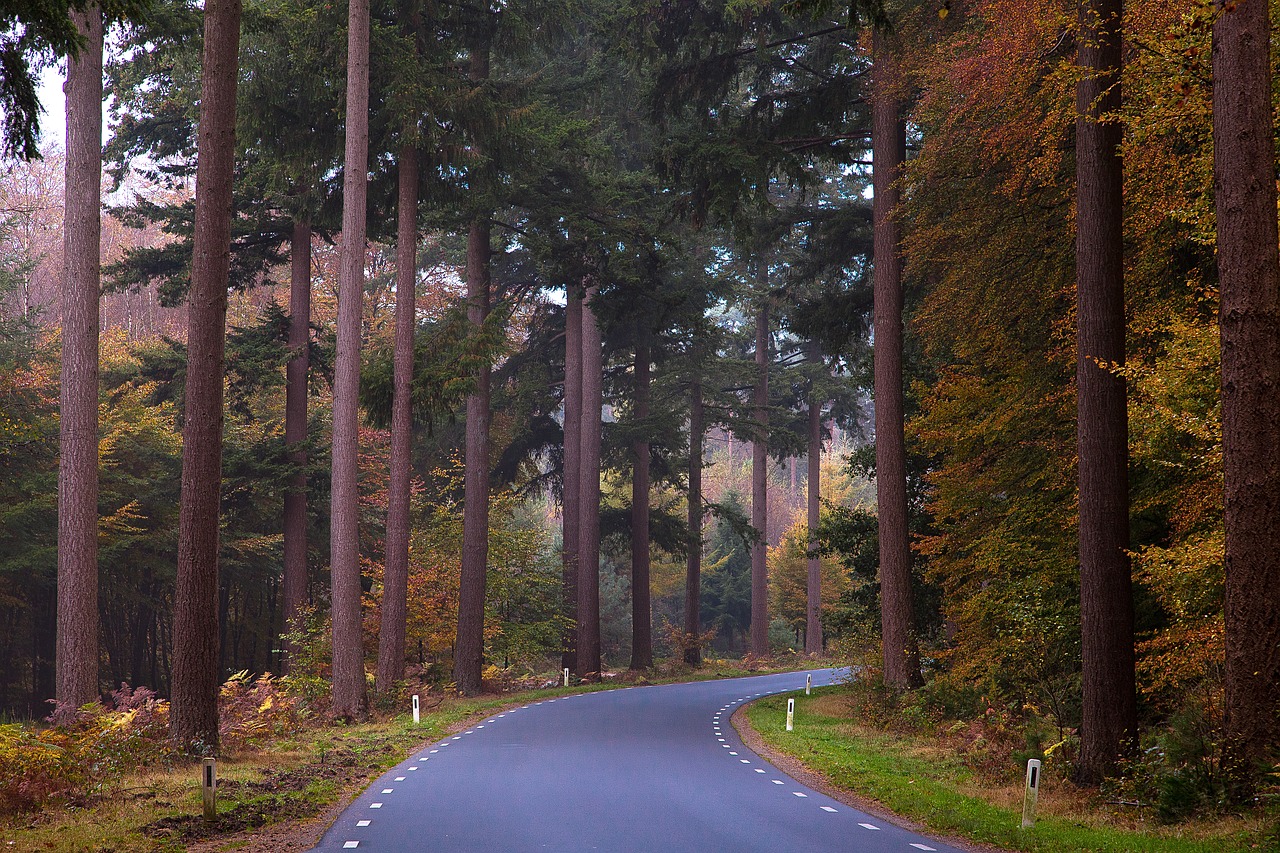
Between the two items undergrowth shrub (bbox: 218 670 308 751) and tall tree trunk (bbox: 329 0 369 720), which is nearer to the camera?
undergrowth shrub (bbox: 218 670 308 751)

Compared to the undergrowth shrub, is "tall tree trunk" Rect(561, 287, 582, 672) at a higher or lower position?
higher

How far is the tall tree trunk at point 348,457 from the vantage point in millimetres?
23109

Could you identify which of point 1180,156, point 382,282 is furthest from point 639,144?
point 1180,156

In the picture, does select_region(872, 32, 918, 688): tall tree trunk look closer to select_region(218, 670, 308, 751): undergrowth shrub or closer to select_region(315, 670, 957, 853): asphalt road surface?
select_region(315, 670, 957, 853): asphalt road surface

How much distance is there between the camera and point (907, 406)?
1046 inches

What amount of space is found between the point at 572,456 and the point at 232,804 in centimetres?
2666

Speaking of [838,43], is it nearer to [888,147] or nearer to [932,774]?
[888,147]

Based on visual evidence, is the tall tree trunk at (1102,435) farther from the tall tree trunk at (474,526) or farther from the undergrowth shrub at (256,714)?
the tall tree trunk at (474,526)

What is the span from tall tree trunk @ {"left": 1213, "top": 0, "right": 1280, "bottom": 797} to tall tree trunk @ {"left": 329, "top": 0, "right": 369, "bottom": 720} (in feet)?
57.3

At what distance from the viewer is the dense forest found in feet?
40.5

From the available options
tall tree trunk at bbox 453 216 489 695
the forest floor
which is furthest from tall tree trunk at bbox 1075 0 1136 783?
tall tree trunk at bbox 453 216 489 695

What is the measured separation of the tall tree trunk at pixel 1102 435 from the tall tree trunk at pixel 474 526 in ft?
68.5

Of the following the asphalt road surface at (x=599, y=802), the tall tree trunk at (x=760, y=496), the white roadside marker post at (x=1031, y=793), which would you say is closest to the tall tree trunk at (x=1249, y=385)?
the white roadside marker post at (x=1031, y=793)

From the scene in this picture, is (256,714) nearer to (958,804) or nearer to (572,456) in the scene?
(958,804)
